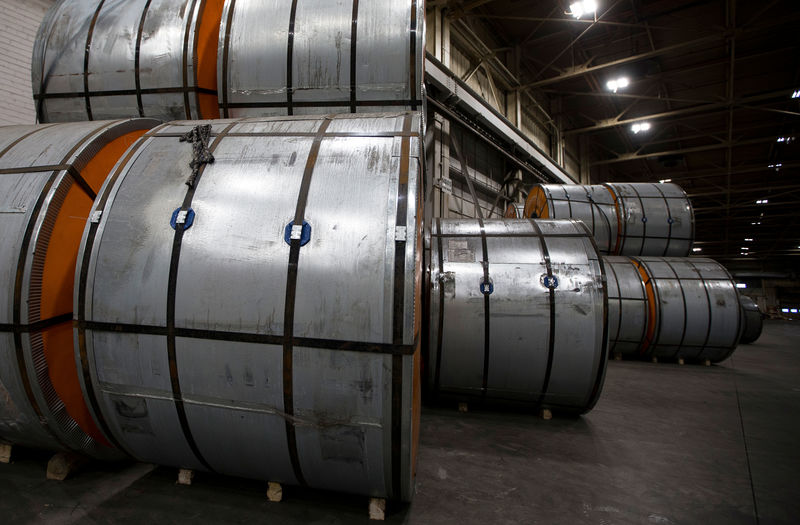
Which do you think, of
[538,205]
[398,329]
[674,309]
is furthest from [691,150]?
[398,329]

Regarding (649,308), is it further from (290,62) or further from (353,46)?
(290,62)

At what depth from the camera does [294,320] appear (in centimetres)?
192

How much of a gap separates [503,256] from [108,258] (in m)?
3.40

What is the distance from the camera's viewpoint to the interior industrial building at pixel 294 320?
1.96 metres

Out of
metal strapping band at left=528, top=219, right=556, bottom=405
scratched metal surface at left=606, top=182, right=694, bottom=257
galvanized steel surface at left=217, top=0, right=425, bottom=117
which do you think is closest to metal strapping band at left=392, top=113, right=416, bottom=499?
galvanized steel surface at left=217, top=0, right=425, bottom=117

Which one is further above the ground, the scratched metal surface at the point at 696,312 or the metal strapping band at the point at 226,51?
the metal strapping band at the point at 226,51

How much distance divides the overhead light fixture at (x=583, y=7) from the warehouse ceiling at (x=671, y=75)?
0.43 m

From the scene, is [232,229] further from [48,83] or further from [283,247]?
[48,83]

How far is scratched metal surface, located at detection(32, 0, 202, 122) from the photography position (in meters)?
3.13

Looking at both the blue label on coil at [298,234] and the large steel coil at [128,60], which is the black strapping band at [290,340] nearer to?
the blue label on coil at [298,234]

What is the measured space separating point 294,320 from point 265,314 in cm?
17

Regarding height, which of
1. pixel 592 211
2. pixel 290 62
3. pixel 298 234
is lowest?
pixel 298 234

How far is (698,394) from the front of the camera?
519 centimetres

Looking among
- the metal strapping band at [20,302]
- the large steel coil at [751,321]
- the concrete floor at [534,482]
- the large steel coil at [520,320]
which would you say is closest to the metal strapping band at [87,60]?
the metal strapping band at [20,302]
